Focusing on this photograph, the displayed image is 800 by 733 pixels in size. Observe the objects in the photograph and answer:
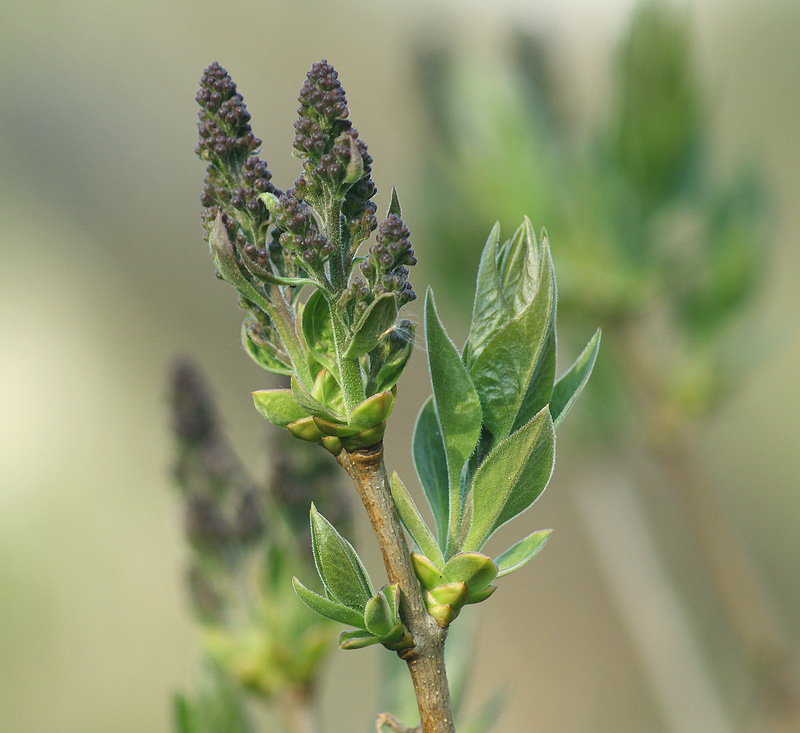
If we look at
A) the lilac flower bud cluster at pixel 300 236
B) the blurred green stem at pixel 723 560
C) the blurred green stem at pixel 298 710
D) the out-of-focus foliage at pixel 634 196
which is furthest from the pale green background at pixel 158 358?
the lilac flower bud cluster at pixel 300 236

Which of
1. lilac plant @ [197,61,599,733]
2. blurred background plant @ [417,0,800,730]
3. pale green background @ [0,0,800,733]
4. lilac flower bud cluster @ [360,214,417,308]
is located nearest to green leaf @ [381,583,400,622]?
lilac plant @ [197,61,599,733]

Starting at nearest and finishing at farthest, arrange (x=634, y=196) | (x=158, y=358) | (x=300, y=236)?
(x=300, y=236)
(x=634, y=196)
(x=158, y=358)

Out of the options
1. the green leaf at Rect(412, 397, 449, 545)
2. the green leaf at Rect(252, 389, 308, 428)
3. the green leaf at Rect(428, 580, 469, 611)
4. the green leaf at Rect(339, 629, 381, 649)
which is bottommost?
the green leaf at Rect(339, 629, 381, 649)

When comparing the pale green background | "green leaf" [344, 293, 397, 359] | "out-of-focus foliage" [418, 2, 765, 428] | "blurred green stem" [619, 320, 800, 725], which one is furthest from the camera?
the pale green background

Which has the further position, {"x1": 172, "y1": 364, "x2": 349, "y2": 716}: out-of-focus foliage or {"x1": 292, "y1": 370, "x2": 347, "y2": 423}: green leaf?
{"x1": 172, "y1": 364, "x2": 349, "y2": 716}: out-of-focus foliage

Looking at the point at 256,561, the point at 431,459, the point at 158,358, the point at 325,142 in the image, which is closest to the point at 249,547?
the point at 256,561

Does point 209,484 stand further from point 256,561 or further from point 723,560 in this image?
point 723,560

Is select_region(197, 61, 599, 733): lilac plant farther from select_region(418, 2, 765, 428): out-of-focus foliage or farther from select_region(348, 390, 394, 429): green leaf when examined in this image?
select_region(418, 2, 765, 428): out-of-focus foliage
